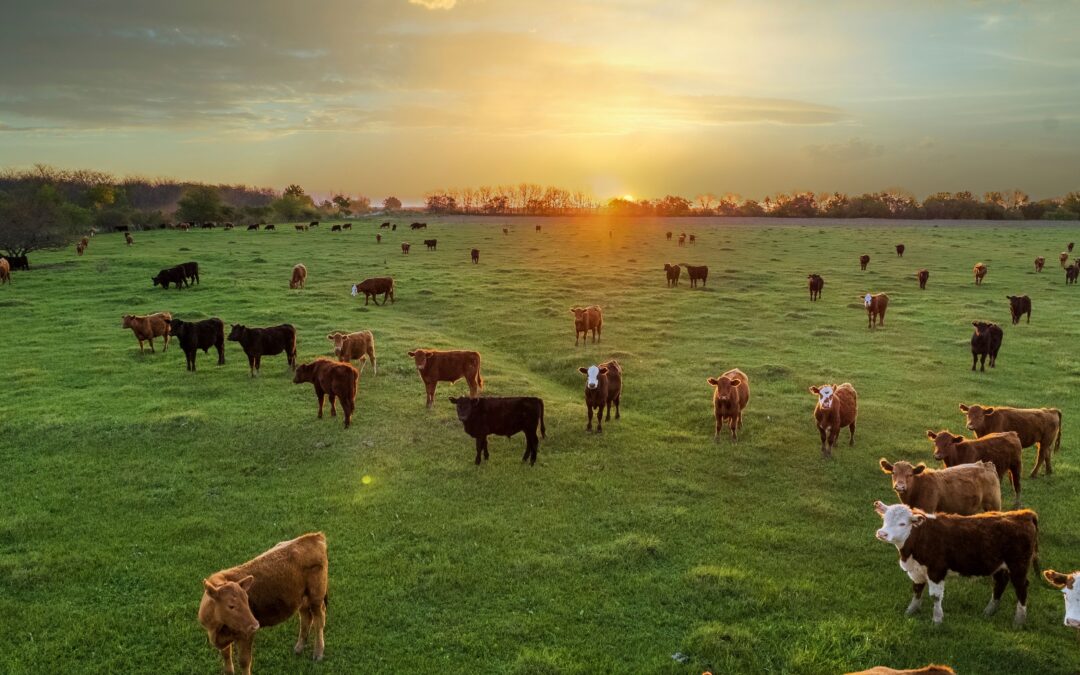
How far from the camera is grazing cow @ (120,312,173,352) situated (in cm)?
1915

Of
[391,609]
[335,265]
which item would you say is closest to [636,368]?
[391,609]

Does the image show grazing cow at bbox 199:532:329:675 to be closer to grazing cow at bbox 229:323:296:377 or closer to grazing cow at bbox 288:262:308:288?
grazing cow at bbox 229:323:296:377

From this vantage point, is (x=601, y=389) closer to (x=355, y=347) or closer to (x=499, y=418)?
(x=499, y=418)

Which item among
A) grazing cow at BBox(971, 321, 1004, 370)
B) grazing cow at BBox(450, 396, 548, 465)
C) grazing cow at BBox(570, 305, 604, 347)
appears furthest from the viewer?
grazing cow at BBox(570, 305, 604, 347)

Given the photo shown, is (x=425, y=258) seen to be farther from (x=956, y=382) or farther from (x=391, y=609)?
(x=391, y=609)

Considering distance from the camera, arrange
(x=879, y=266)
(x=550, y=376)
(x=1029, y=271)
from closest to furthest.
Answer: (x=550, y=376) < (x=1029, y=271) < (x=879, y=266)

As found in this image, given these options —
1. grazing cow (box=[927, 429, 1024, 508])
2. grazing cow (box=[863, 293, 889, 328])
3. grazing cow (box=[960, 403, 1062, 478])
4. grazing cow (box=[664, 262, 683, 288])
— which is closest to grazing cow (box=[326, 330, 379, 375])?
grazing cow (box=[927, 429, 1024, 508])

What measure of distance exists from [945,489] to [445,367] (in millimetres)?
10181

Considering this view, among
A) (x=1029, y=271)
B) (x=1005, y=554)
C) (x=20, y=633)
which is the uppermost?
(x=1029, y=271)

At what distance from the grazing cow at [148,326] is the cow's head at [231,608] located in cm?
1654

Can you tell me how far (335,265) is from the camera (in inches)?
1588

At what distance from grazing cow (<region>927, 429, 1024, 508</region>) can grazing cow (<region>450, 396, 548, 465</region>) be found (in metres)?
6.79

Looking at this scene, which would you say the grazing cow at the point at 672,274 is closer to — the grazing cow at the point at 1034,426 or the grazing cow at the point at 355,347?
the grazing cow at the point at 355,347

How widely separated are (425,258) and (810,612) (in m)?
41.5
